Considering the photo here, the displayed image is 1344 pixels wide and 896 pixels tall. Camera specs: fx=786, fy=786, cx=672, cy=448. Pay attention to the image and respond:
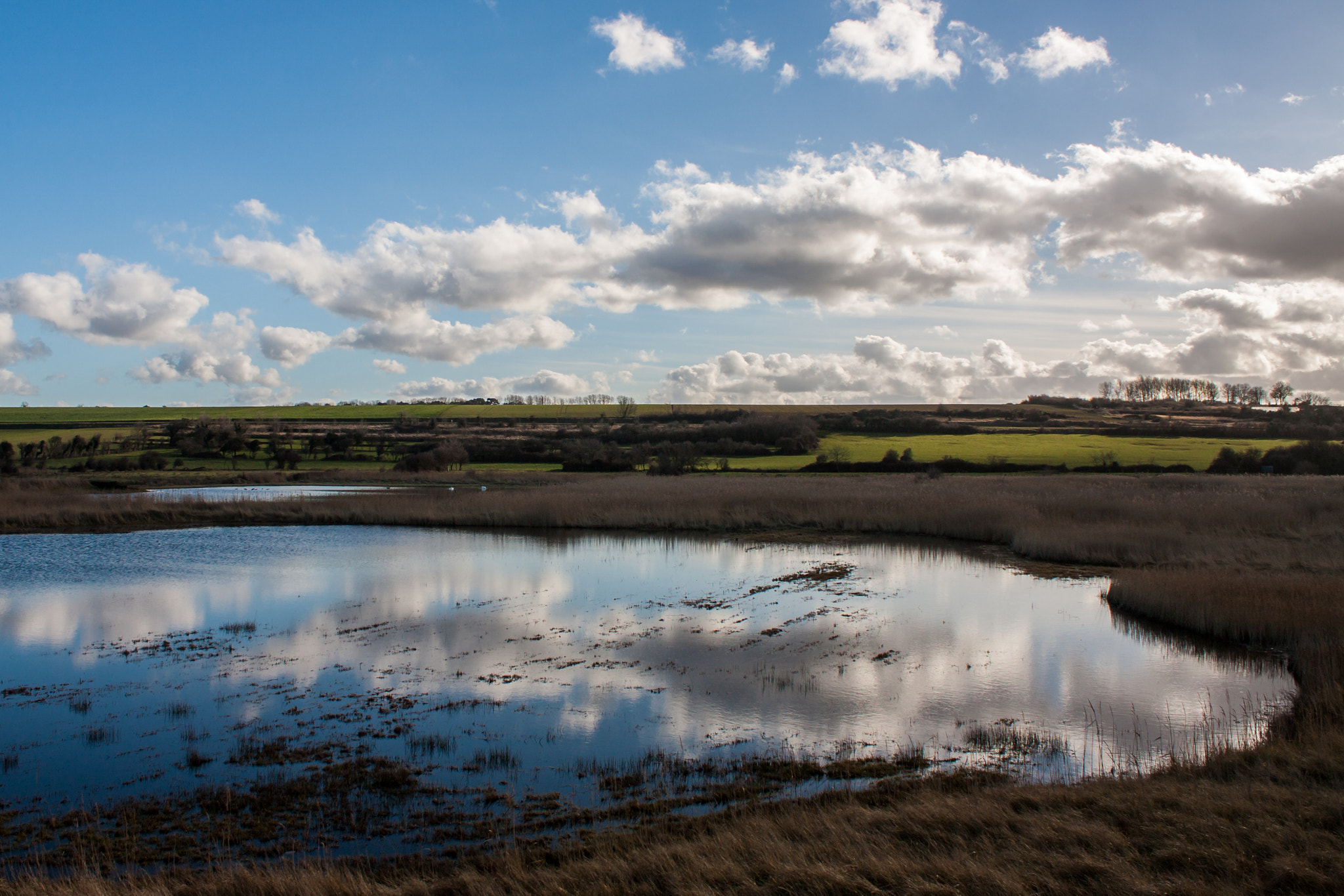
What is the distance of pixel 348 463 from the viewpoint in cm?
7038

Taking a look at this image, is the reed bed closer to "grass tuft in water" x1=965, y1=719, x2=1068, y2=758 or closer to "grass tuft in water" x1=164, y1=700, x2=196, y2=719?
"grass tuft in water" x1=965, y1=719, x2=1068, y2=758

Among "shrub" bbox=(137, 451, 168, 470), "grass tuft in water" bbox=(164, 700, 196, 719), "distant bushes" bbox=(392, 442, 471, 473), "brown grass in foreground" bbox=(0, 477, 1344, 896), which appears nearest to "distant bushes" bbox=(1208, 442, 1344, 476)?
"brown grass in foreground" bbox=(0, 477, 1344, 896)

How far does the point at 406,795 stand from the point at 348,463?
68.4 m

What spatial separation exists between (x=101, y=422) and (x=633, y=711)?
402 ft

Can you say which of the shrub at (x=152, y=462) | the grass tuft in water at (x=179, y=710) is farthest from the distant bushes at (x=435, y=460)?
the grass tuft in water at (x=179, y=710)

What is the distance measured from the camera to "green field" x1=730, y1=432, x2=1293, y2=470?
58222 millimetres

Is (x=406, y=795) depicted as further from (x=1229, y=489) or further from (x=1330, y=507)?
(x=1229, y=489)

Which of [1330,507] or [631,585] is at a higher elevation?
[1330,507]

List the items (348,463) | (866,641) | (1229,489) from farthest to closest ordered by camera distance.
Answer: (348,463)
(1229,489)
(866,641)

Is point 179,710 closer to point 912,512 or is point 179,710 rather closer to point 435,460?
point 912,512

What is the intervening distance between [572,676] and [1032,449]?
6169 cm

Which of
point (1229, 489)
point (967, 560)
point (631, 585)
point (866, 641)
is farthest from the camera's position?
point (1229, 489)

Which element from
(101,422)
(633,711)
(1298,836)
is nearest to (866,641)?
(633,711)

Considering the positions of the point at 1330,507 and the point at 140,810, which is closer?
the point at 140,810
